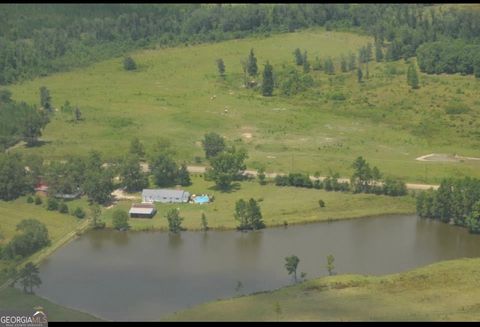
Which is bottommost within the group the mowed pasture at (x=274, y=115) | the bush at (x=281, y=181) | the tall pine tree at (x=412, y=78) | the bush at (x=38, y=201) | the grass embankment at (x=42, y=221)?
the grass embankment at (x=42, y=221)

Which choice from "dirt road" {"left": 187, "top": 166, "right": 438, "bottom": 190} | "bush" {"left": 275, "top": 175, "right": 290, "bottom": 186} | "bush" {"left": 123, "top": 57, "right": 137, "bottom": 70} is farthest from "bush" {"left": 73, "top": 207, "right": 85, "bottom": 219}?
"bush" {"left": 123, "top": 57, "right": 137, "bottom": 70}

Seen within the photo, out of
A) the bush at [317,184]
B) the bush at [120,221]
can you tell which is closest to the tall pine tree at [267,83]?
the bush at [317,184]

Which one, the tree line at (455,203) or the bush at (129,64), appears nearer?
the tree line at (455,203)

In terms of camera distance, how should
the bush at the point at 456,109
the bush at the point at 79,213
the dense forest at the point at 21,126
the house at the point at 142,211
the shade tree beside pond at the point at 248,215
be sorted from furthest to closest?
the bush at the point at 456,109 < the dense forest at the point at 21,126 < the house at the point at 142,211 < the bush at the point at 79,213 < the shade tree beside pond at the point at 248,215

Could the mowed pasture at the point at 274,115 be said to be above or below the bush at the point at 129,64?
below

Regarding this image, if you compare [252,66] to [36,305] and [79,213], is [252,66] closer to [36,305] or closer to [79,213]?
[79,213]

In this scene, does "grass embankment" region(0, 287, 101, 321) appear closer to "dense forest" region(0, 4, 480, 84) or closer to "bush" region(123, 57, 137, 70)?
"dense forest" region(0, 4, 480, 84)

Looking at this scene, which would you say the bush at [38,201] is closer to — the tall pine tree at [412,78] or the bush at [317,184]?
the bush at [317,184]
